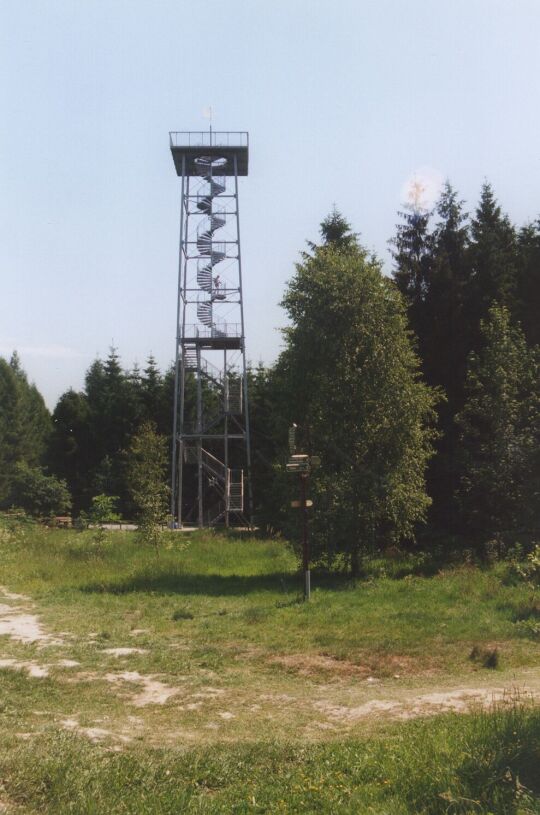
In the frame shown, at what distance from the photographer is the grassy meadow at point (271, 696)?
5.18 m

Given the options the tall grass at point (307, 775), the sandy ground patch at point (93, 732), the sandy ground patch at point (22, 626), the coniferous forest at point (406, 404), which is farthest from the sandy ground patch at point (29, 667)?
the coniferous forest at point (406, 404)

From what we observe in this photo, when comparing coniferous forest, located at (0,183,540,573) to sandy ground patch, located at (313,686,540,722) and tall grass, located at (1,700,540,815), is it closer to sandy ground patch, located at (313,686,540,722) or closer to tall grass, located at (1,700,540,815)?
sandy ground patch, located at (313,686,540,722)

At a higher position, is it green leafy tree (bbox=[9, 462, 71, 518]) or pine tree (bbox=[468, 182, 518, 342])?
pine tree (bbox=[468, 182, 518, 342])

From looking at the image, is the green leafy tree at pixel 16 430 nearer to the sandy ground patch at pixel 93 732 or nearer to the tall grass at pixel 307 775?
the sandy ground patch at pixel 93 732

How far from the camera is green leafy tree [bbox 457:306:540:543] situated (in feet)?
67.2

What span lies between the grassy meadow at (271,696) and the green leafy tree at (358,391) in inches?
107

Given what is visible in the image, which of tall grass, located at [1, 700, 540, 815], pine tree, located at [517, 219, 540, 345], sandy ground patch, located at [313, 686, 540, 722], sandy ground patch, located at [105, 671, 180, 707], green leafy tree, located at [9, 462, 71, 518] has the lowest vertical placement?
sandy ground patch, located at [105, 671, 180, 707]

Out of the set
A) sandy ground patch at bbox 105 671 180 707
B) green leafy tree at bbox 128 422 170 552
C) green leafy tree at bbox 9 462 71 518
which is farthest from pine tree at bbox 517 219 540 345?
green leafy tree at bbox 9 462 71 518

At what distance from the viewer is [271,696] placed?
8367 mm

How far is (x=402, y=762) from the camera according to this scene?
18.2 ft

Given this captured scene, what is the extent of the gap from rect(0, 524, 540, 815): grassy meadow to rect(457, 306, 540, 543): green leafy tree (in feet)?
11.9

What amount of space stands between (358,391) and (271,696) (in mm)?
12669

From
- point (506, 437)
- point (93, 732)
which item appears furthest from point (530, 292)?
point (93, 732)

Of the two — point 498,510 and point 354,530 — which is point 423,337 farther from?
point 354,530
